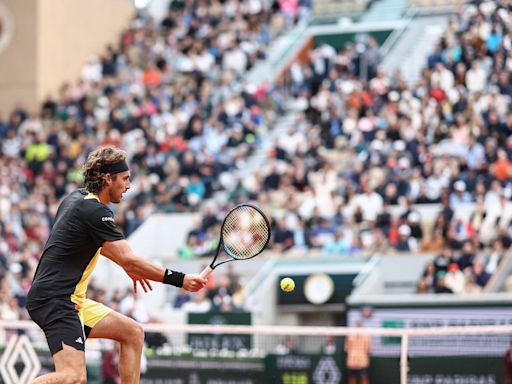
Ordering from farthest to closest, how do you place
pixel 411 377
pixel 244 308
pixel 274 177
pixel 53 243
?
pixel 274 177 < pixel 244 308 < pixel 411 377 < pixel 53 243

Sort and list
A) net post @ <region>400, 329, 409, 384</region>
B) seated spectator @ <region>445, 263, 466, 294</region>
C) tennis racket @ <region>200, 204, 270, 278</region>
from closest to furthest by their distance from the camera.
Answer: tennis racket @ <region>200, 204, 270, 278</region> < net post @ <region>400, 329, 409, 384</region> < seated spectator @ <region>445, 263, 466, 294</region>

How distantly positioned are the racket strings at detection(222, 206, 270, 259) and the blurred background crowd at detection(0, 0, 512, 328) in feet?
35.5

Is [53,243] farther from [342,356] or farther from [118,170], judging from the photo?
[342,356]

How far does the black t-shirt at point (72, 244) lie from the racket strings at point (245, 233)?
971 millimetres

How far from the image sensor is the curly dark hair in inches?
373

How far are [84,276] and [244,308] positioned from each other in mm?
12272

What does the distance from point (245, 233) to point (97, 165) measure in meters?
1.34

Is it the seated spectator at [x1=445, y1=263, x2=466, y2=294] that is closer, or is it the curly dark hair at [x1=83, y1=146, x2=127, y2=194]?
the curly dark hair at [x1=83, y1=146, x2=127, y2=194]

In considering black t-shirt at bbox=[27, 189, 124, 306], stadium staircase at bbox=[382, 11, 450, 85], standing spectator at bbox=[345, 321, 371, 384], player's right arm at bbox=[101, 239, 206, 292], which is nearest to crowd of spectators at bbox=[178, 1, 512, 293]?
stadium staircase at bbox=[382, 11, 450, 85]

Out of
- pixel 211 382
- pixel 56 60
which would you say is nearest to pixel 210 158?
pixel 56 60

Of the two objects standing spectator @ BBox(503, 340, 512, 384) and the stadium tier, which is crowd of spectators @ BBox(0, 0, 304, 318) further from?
standing spectator @ BBox(503, 340, 512, 384)

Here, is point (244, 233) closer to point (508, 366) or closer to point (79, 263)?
point (79, 263)

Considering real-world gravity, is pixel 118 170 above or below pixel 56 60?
below

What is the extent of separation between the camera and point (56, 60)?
33344 millimetres
